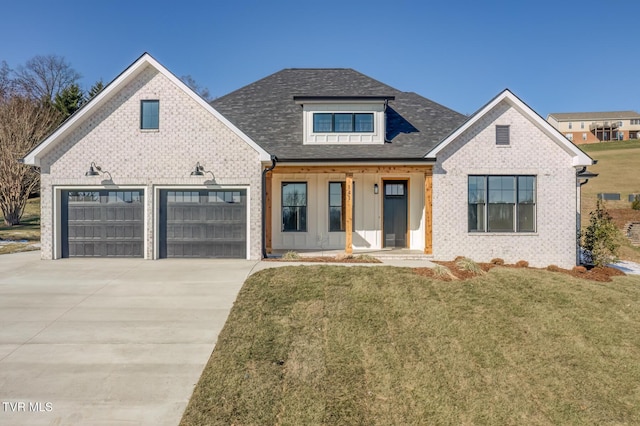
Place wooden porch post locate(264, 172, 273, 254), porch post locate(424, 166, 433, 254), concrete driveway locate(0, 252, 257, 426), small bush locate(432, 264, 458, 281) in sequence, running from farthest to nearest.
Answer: wooden porch post locate(264, 172, 273, 254), porch post locate(424, 166, 433, 254), small bush locate(432, 264, 458, 281), concrete driveway locate(0, 252, 257, 426)

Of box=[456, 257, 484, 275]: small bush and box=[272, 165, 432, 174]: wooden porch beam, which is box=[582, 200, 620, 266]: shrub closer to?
box=[456, 257, 484, 275]: small bush

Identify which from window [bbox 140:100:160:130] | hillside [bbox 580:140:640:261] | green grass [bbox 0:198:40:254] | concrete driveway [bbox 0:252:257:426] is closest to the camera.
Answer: concrete driveway [bbox 0:252:257:426]

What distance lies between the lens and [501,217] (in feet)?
41.5

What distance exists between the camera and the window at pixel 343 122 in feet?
47.0

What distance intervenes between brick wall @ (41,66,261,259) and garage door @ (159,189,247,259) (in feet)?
1.20

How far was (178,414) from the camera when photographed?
14.7 ft

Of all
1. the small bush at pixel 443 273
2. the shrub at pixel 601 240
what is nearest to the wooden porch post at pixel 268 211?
the small bush at pixel 443 273

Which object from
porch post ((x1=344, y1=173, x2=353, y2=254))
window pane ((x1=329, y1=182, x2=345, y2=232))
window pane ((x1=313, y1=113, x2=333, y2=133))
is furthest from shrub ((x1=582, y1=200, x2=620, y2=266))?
window pane ((x1=313, y1=113, x2=333, y2=133))

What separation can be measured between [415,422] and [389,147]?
10626mm

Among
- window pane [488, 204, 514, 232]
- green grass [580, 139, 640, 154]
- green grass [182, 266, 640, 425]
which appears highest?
green grass [580, 139, 640, 154]

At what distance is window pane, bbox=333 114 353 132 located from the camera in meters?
14.4

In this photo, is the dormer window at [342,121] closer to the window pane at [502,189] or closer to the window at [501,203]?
the window at [501,203]

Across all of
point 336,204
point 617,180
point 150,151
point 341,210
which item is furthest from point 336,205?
point 617,180

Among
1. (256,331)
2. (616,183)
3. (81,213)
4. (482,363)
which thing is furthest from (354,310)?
(616,183)
